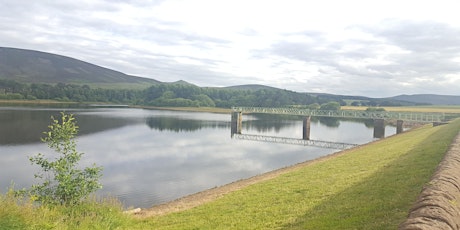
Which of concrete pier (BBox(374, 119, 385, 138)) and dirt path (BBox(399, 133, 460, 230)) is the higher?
dirt path (BBox(399, 133, 460, 230))

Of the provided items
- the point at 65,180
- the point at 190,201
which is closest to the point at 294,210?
the point at 65,180

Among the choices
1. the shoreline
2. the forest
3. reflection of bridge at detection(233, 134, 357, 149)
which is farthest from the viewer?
the forest

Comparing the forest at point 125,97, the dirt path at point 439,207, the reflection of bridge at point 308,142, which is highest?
the forest at point 125,97

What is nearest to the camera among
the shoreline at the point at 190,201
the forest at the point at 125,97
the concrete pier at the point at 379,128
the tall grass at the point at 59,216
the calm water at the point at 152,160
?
the tall grass at the point at 59,216

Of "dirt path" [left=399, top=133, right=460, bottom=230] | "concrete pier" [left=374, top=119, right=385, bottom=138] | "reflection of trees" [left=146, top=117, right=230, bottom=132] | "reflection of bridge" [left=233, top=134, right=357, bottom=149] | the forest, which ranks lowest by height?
"reflection of bridge" [left=233, top=134, right=357, bottom=149]

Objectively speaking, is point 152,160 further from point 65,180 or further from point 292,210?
point 292,210

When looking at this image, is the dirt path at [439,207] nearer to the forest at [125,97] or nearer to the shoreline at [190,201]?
the shoreline at [190,201]

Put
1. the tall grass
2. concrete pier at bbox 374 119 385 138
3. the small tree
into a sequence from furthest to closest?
concrete pier at bbox 374 119 385 138 → the small tree → the tall grass

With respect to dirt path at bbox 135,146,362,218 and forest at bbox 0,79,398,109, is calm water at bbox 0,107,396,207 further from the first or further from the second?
forest at bbox 0,79,398,109

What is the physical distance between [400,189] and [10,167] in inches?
1202

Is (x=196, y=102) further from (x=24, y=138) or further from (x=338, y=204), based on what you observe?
(x=338, y=204)

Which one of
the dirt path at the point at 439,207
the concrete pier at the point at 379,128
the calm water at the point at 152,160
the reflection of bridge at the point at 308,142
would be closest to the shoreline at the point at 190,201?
the calm water at the point at 152,160

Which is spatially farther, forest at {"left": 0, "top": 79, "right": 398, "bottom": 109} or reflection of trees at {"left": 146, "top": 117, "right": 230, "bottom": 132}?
forest at {"left": 0, "top": 79, "right": 398, "bottom": 109}

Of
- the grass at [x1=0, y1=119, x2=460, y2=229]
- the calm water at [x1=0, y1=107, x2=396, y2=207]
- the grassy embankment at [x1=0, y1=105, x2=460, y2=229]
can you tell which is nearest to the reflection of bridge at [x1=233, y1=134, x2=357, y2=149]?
the calm water at [x1=0, y1=107, x2=396, y2=207]
